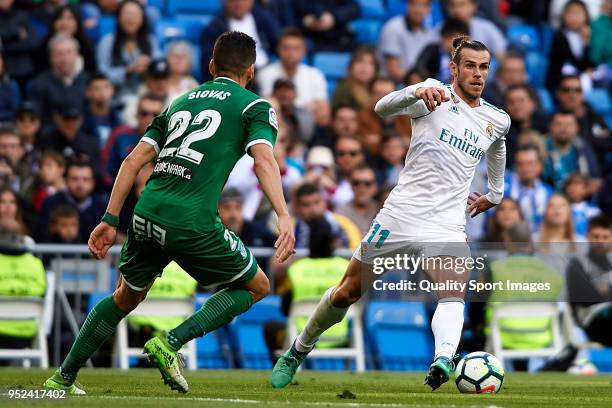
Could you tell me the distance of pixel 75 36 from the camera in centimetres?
1891

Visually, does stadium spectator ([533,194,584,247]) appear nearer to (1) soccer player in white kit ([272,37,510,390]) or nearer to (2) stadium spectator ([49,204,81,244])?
(2) stadium spectator ([49,204,81,244])

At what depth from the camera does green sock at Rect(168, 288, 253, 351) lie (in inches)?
363

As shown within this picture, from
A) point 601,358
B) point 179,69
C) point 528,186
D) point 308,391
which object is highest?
point 179,69

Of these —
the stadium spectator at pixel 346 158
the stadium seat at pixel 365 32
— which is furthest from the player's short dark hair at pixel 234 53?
the stadium seat at pixel 365 32

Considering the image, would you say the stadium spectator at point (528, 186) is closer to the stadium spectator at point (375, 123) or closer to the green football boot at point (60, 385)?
the stadium spectator at point (375, 123)

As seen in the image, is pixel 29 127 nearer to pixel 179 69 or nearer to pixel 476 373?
pixel 179 69

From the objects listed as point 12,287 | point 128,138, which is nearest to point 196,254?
point 12,287

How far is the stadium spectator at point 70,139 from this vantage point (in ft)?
56.3

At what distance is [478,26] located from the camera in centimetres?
2114

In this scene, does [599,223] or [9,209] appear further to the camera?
[599,223]

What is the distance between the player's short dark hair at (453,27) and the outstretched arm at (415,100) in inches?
395

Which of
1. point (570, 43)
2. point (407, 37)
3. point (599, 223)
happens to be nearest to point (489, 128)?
point (599, 223)

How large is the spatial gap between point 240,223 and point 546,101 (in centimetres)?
723

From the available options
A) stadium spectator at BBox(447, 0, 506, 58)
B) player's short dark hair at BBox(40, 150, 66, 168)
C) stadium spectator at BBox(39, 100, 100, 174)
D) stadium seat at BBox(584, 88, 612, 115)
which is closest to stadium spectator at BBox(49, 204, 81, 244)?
player's short dark hair at BBox(40, 150, 66, 168)
